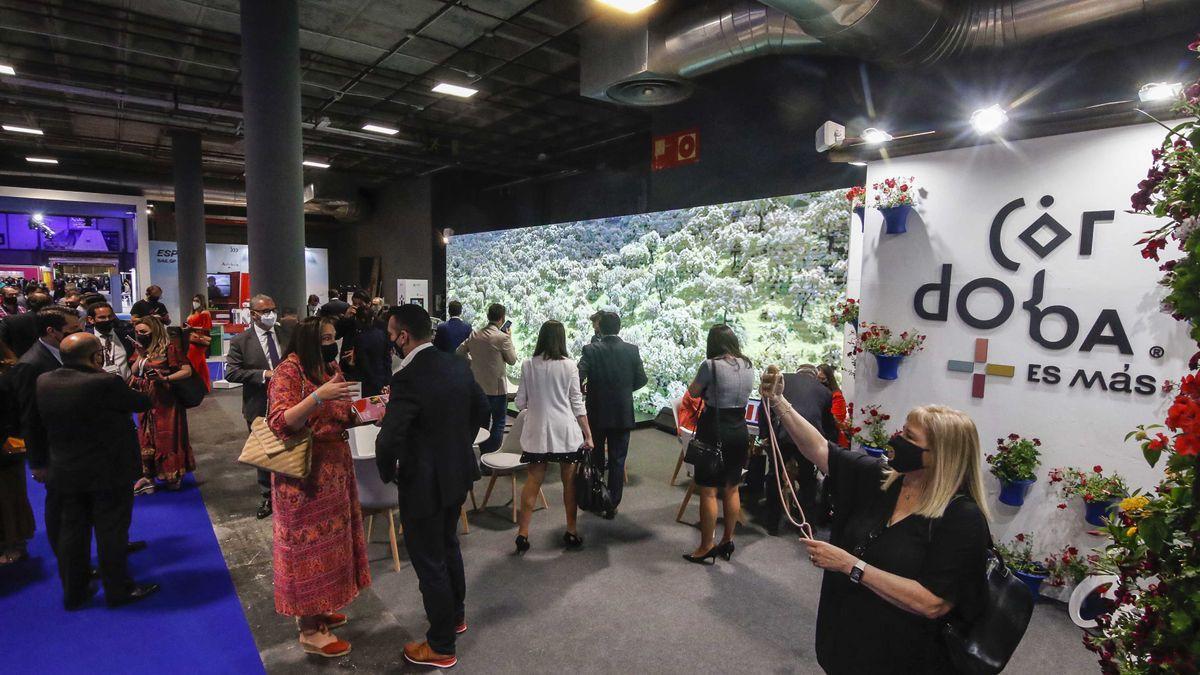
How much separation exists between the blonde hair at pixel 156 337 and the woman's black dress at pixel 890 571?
4.61 metres

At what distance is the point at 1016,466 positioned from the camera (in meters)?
3.41

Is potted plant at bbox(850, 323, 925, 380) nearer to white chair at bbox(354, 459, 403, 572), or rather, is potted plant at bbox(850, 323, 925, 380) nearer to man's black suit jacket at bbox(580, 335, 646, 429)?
man's black suit jacket at bbox(580, 335, 646, 429)

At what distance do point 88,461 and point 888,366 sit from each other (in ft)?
14.8

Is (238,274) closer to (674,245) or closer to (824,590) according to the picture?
(674,245)

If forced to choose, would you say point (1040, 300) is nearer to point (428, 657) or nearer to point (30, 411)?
point (428, 657)

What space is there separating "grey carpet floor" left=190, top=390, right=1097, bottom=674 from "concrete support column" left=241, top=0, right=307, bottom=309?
2.26 meters

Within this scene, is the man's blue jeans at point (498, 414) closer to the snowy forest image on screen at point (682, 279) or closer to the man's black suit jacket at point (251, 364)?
the man's black suit jacket at point (251, 364)

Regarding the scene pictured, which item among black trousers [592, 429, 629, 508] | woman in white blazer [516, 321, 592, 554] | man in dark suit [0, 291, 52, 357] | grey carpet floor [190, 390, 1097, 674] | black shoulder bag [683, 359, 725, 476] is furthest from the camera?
man in dark suit [0, 291, 52, 357]

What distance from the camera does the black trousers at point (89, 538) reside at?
2.98 m

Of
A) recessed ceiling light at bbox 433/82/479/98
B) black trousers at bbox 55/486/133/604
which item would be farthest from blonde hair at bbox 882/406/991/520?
recessed ceiling light at bbox 433/82/479/98

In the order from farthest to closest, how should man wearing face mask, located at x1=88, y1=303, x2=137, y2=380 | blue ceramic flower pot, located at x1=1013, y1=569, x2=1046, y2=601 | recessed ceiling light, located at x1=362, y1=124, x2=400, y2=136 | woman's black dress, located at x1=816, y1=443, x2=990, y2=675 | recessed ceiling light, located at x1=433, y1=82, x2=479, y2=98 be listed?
recessed ceiling light, located at x1=362, y1=124, x2=400, y2=136
recessed ceiling light, located at x1=433, y1=82, x2=479, y2=98
man wearing face mask, located at x1=88, y1=303, x2=137, y2=380
blue ceramic flower pot, located at x1=1013, y1=569, x2=1046, y2=601
woman's black dress, located at x1=816, y1=443, x2=990, y2=675

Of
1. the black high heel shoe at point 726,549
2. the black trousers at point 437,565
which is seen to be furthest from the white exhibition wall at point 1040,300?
the black trousers at point 437,565

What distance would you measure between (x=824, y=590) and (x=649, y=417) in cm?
586

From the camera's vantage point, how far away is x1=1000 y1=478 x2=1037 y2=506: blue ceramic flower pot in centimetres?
339
